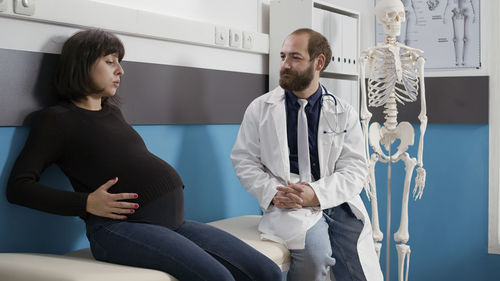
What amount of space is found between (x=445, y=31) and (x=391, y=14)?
572 mm

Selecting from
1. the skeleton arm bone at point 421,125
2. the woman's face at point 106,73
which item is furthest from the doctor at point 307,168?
the woman's face at point 106,73

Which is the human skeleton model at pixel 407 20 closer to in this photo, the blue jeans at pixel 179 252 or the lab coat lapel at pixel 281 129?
the lab coat lapel at pixel 281 129

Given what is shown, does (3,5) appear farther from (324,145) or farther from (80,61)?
(324,145)

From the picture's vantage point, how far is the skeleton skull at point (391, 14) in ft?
10.3

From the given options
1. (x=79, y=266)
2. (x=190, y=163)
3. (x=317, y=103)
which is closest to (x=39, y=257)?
(x=79, y=266)

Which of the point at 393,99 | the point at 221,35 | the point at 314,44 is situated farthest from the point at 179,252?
the point at 393,99

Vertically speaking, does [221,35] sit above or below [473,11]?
below

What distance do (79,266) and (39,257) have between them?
0.20 m

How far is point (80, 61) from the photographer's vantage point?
2.13 metres

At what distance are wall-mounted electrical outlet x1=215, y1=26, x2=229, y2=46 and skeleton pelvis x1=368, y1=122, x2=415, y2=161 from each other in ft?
2.94

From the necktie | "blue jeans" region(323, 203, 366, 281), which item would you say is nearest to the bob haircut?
the necktie

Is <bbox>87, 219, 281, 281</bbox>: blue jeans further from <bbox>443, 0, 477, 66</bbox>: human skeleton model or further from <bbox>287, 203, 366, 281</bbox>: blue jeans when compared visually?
<bbox>443, 0, 477, 66</bbox>: human skeleton model

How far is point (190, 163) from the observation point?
288cm

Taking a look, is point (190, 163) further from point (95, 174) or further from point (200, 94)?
point (95, 174)
